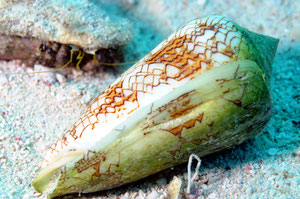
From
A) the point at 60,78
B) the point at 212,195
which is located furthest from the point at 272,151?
the point at 60,78

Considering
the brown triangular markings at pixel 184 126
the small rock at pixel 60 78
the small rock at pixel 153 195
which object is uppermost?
the small rock at pixel 60 78

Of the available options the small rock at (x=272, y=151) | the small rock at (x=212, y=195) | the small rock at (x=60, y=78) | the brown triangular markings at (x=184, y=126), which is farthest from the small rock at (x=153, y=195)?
the small rock at (x=60, y=78)

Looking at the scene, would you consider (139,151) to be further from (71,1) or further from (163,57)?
(71,1)

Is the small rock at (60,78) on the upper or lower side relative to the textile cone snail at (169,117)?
upper

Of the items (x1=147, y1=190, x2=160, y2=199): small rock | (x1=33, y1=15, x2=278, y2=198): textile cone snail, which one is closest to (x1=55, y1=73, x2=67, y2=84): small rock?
(x1=33, y1=15, x2=278, y2=198): textile cone snail

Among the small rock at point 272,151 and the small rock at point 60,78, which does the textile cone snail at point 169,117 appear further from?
the small rock at point 60,78

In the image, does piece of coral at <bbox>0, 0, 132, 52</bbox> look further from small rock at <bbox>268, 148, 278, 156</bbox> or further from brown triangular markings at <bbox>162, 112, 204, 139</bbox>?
small rock at <bbox>268, 148, 278, 156</bbox>

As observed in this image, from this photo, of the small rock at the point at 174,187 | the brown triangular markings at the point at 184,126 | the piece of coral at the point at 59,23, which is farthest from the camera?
Result: the piece of coral at the point at 59,23
